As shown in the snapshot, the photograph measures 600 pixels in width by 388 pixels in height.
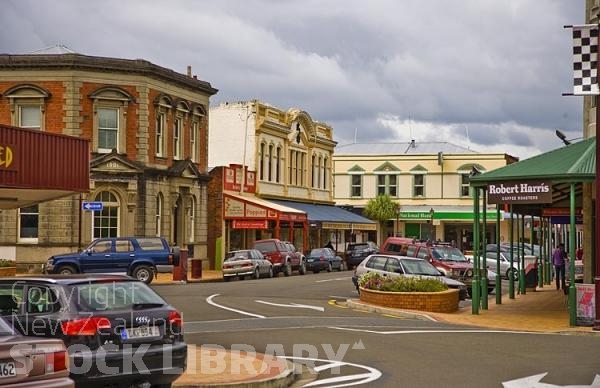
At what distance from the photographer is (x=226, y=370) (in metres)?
12.9

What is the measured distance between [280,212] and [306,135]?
1238 centimetres

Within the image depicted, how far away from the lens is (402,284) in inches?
951

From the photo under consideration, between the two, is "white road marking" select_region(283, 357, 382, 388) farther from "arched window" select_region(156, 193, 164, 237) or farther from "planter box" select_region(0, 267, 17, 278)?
"arched window" select_region(156, 193, 164, 237)

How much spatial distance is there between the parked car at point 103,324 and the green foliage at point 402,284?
45.5 ft

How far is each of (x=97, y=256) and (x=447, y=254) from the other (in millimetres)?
12567

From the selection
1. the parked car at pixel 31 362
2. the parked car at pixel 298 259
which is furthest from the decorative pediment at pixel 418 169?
the parked car at pixel 31 362

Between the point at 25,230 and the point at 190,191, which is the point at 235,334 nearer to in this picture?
the point at 25,230

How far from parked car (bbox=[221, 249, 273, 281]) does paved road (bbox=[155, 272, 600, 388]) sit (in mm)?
12699

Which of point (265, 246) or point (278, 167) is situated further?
point (278, 167)

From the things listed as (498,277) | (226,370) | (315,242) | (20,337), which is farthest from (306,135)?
(20,337)

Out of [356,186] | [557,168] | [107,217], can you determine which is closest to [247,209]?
[107,217]

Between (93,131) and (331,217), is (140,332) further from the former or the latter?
(331,217)

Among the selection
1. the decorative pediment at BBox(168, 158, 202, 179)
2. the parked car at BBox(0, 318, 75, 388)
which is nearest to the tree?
the decorative pediment at BBox(168, 158, 202, 179)

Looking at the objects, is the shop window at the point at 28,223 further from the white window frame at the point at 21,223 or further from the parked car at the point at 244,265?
the parked car at the point at 244,265
